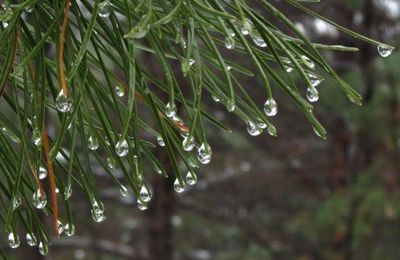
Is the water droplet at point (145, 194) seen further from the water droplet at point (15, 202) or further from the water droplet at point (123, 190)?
the water droplet at point (15, 202)

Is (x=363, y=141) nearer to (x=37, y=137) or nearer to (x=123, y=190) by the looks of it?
(x=123, y=190)

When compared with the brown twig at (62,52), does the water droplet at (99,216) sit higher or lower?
lower

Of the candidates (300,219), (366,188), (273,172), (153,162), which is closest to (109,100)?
(153,162)

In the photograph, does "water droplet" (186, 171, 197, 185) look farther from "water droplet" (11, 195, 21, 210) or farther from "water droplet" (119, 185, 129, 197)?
"water droplet" (11, 195, 21, 210)

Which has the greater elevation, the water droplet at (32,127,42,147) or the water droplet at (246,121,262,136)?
the water droplet at (32,127,42,147)

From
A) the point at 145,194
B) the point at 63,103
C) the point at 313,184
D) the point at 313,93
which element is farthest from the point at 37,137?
the point at 313,184

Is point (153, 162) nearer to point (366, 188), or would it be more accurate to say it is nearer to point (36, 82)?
point (36, 82)

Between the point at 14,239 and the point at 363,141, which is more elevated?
the point at 14,239

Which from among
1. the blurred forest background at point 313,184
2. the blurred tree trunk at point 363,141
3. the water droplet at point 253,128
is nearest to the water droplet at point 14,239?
the water droplet at point 253,128

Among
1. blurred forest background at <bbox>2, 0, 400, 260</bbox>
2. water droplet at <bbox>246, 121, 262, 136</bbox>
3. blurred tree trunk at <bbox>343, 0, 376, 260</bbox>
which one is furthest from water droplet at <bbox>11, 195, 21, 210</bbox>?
blurred tree trunk at <bbox>343, 0, 376, 260</bbox>
